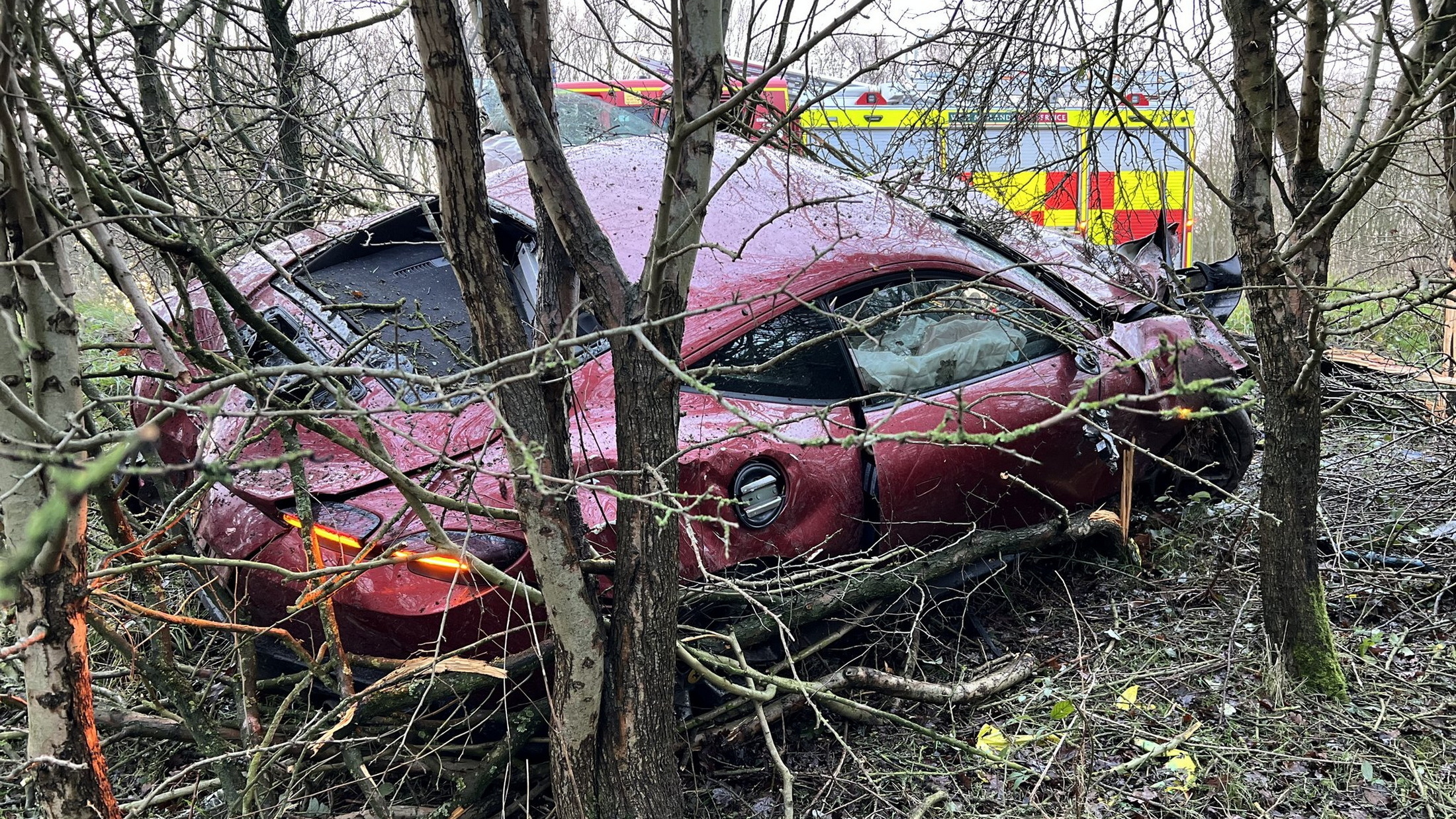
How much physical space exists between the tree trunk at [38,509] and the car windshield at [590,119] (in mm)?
2983

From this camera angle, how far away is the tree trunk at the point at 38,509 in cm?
175

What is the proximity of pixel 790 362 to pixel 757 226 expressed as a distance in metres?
0.75

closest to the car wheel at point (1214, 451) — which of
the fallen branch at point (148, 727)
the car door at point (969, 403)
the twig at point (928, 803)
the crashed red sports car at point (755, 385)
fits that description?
the crashed red sports car at point (755, 385)

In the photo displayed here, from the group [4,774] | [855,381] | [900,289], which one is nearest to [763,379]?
[855,381]

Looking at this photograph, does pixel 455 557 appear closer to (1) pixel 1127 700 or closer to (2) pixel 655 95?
(1) pixel 1127 700

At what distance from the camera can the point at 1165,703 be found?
3.39 meters

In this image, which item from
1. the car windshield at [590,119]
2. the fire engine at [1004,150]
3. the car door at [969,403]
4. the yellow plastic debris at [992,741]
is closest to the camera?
the yellow plastic debris at [992,741]

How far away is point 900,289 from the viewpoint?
374 centimetres

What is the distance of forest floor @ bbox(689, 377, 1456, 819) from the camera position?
2.95 m

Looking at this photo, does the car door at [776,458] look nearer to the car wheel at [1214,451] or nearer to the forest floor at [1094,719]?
the forest floor at [1094,719]

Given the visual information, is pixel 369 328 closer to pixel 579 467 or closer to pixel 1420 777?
pixel 579 467

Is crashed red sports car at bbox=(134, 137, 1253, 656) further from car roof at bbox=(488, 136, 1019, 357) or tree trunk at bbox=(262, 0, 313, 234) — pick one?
tree trunk at bbox=(262, 0, 313, 234)

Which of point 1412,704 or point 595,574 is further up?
point 595,574

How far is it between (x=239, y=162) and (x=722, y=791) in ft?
11.6
